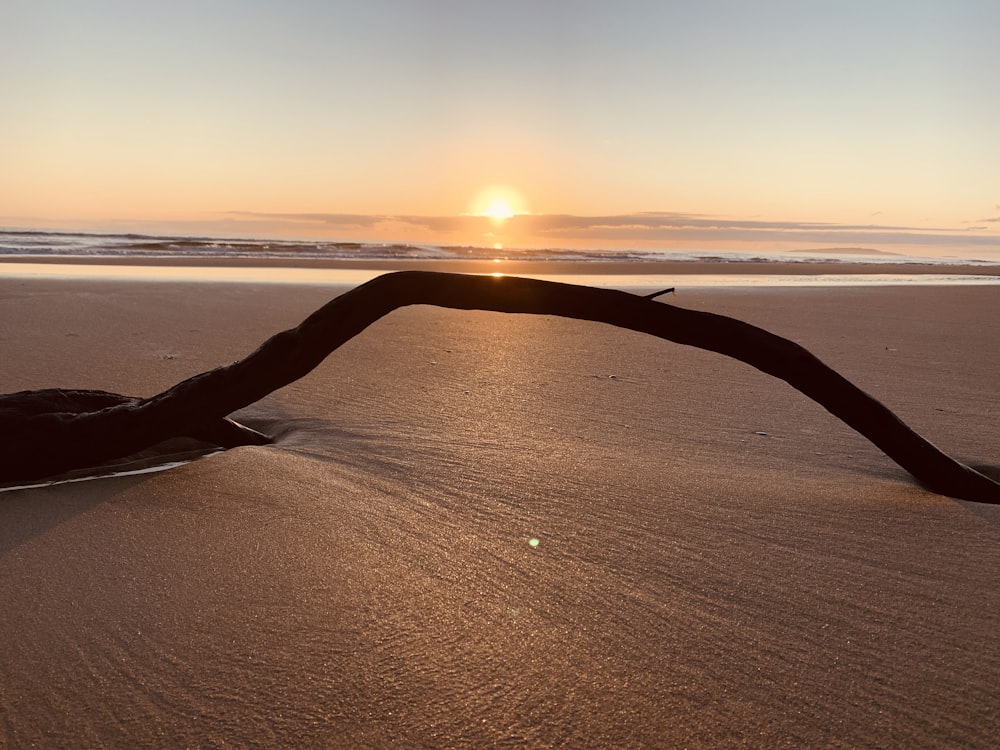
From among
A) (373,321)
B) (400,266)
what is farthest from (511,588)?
(400,266)

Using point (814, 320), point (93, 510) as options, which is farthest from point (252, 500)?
point (814, 320)

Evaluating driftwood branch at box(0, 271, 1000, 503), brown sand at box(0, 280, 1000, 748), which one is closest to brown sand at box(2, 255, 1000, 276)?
brown sand at box(0, 280, 1000, 748)

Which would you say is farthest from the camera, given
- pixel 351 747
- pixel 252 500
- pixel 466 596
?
pixel 252 500

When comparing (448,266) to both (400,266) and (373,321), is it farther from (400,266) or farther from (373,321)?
(373,321)

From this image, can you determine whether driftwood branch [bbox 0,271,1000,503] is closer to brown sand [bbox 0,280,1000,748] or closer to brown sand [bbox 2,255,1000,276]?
brown sand [bbox 0,280,1000,748]

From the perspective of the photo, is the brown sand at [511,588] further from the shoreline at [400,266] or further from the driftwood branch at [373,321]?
the shoreline at [400,266]

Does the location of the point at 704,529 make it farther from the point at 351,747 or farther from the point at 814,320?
the point at 814,320

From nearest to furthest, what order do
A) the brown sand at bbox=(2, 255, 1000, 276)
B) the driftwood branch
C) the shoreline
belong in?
the driftwood branch, the shoreline, the brown sand at bbox=(2, 255, 1000, 276)

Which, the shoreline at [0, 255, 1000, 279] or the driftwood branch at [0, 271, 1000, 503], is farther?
the shoreline at [0, 255, 1000, 279]
